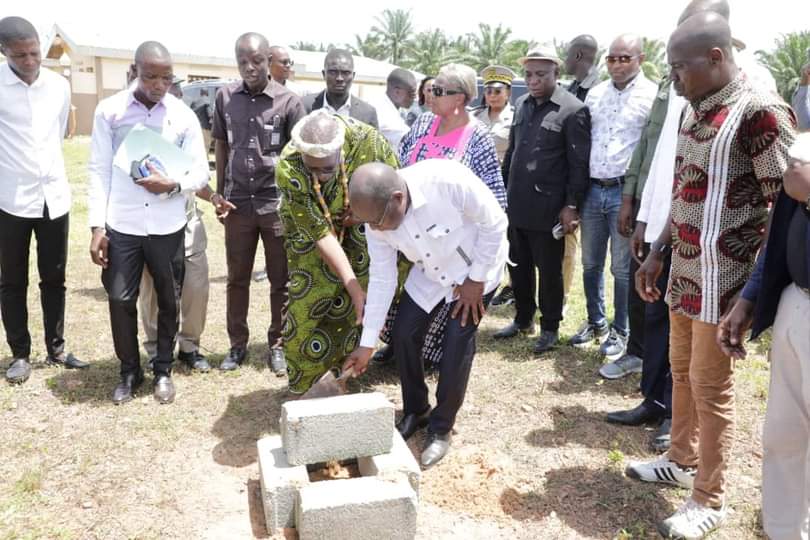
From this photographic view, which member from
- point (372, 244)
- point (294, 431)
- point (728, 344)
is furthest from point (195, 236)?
point (728, 344)

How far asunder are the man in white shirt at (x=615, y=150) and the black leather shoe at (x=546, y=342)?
1.16 ft

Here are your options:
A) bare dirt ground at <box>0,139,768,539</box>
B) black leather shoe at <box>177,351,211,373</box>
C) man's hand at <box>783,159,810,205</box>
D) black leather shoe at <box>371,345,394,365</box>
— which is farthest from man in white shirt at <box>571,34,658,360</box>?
black leather shoe at <box>177,351,211,373</box>

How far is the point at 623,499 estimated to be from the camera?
3219 millimetres

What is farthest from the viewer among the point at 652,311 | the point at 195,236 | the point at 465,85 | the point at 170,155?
the point at 195,236

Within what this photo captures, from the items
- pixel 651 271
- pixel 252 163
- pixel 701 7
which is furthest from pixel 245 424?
pixel 701 7

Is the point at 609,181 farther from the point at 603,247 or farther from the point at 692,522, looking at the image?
the point at 692,522

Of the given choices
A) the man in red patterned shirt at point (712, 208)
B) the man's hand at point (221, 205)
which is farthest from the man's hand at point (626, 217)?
the man's hand at point (221, 205)

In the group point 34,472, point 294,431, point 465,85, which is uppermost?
point 465,85

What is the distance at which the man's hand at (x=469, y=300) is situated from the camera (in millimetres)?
3381

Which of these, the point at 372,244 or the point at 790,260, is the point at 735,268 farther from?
the point at 372,244

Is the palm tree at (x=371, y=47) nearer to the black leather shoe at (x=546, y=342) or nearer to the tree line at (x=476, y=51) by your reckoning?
the tree line at (x=476, y=51)

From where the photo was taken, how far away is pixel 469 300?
134 inches

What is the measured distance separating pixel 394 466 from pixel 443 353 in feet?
2.28

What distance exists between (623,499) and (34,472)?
2.76 meters
